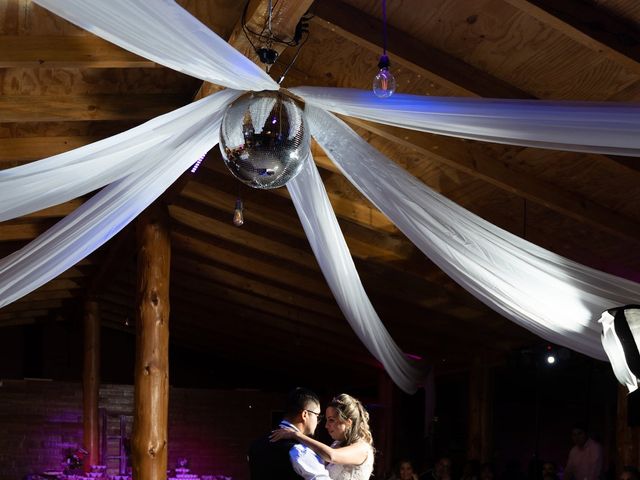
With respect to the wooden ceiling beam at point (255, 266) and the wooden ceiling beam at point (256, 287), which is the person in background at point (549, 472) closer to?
the wooden ceiling beam at point (255, 266)

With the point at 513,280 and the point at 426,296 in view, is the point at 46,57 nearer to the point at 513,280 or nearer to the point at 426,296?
the point at 513,280

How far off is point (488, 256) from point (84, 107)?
8.67 feet

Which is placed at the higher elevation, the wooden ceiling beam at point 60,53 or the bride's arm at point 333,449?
the wooden ceiling beam at point 60,53

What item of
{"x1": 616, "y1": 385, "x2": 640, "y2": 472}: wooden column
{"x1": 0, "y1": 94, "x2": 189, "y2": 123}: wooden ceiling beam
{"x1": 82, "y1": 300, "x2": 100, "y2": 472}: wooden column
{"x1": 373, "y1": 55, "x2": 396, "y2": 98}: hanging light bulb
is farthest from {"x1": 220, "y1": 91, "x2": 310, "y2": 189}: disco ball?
{"x1": 82, "y1": 300, "x2": 100, "y2": 472}: wooden column

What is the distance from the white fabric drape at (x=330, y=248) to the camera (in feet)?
14.3

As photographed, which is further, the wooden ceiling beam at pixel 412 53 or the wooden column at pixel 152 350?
the wooden column at pixel 152 350

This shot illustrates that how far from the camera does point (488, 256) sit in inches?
156

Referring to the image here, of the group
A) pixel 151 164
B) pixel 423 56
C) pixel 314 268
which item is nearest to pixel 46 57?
pixel 151 164

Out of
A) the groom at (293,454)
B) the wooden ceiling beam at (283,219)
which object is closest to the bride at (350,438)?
the groom at (293,454)

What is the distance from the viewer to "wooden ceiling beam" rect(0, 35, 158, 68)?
4340mm

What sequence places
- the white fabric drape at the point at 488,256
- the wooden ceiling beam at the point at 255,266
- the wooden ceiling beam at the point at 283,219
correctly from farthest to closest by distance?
the wooden ceiling beam at the point at 255,266 < the wooden ceiling beam at the point at 283,219 < the white fabric drape at the point at 488,256

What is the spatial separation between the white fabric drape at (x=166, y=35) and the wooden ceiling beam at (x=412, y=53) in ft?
3.73

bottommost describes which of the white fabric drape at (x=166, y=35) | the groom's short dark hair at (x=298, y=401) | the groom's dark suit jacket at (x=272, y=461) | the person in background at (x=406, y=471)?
the groom's dark suit jacket at (x=272, y=461)

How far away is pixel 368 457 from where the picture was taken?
13.8 ft
